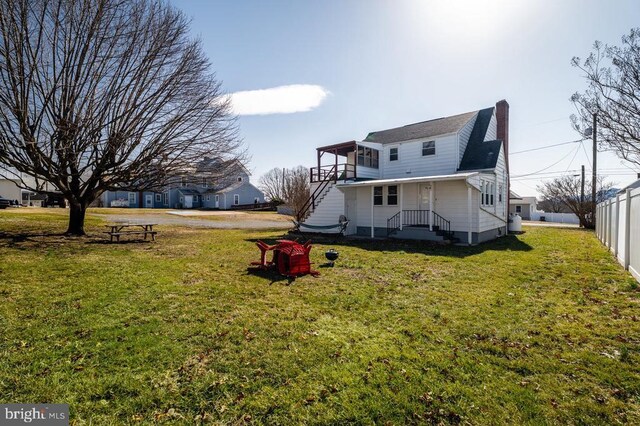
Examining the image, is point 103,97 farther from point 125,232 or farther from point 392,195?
point 392,195

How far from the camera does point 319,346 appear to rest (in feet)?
13.3

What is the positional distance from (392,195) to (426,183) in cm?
196

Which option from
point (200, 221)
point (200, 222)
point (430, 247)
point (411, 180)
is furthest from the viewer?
point (200, 221)

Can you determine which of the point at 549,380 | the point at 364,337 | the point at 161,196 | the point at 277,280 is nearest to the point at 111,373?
the point at 364,337

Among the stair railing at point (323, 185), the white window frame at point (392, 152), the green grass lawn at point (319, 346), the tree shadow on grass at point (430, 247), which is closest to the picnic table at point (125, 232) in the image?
the green grass lawn at point (319, 346)

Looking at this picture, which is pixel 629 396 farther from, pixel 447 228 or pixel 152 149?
pixel 152 149

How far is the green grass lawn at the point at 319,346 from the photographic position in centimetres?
289

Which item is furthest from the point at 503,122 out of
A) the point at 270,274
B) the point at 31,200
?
the point at 31,200

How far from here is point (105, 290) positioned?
20.2ft

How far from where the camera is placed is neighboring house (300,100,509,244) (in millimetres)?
14711

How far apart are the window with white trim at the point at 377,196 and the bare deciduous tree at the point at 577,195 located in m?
20.2

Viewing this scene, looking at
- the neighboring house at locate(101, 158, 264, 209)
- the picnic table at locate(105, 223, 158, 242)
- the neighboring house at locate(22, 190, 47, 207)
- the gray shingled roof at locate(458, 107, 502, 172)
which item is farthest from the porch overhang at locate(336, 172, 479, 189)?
the neighboring house at locate(22, 190, 47, 207)

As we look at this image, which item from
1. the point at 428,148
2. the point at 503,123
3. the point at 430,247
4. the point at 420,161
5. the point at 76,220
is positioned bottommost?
the point at 430,247

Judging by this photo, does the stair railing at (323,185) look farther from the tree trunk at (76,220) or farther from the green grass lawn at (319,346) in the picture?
the green grass lawn at (319,346)
